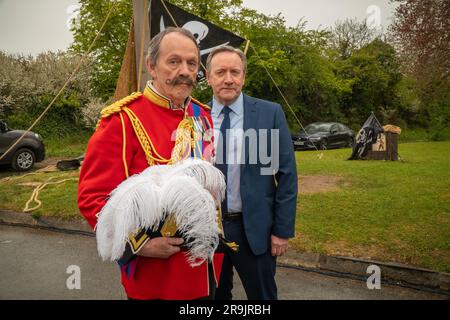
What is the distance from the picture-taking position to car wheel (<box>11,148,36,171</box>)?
37.5 ft

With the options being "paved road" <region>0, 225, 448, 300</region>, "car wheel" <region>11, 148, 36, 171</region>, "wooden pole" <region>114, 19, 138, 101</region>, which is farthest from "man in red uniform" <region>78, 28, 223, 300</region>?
"car wheel" <region>11, 148, 36, 171</region>

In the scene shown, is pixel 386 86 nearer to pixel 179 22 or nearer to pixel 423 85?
pixel 423 85

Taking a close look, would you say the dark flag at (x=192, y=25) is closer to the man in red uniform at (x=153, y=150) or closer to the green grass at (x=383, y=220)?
the green grass at (x=383, y=220)

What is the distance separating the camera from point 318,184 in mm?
8141

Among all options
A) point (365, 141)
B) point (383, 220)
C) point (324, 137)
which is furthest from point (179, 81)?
point (324, 137)

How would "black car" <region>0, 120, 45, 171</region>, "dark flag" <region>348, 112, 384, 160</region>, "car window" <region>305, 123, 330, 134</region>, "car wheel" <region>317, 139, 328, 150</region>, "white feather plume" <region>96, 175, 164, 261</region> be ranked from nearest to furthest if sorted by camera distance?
"white feather plume" <region>96, 175, 164, 261</region>, "black car" <region>0, 120, 45, 171</region>, "dark flag" <region>348, 112, 384, 160</region>, "car wheel" <region>317, 139, 328, 150</region>, "car window" <region>305, 123, 330, 134</region>

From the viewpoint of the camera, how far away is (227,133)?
254 centimetres

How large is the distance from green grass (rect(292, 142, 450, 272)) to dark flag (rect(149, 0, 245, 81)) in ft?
9.50

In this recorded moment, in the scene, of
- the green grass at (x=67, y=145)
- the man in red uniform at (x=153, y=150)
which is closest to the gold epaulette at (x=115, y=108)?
the man in red uniform at (x=153, y=150)

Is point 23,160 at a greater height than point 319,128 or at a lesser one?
lesser

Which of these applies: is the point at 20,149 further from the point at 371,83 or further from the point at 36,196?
the point at 371,83

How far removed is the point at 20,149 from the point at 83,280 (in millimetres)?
9203

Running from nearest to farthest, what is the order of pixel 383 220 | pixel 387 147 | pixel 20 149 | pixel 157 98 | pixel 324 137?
1. pixel 157 98
2. pixel 383 220
3. pixel 20 149
4. pixel 387 147
5. pixel 324 137

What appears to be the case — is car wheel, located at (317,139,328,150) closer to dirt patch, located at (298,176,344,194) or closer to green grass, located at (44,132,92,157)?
dirt patch, located at (298,176,344,194)
